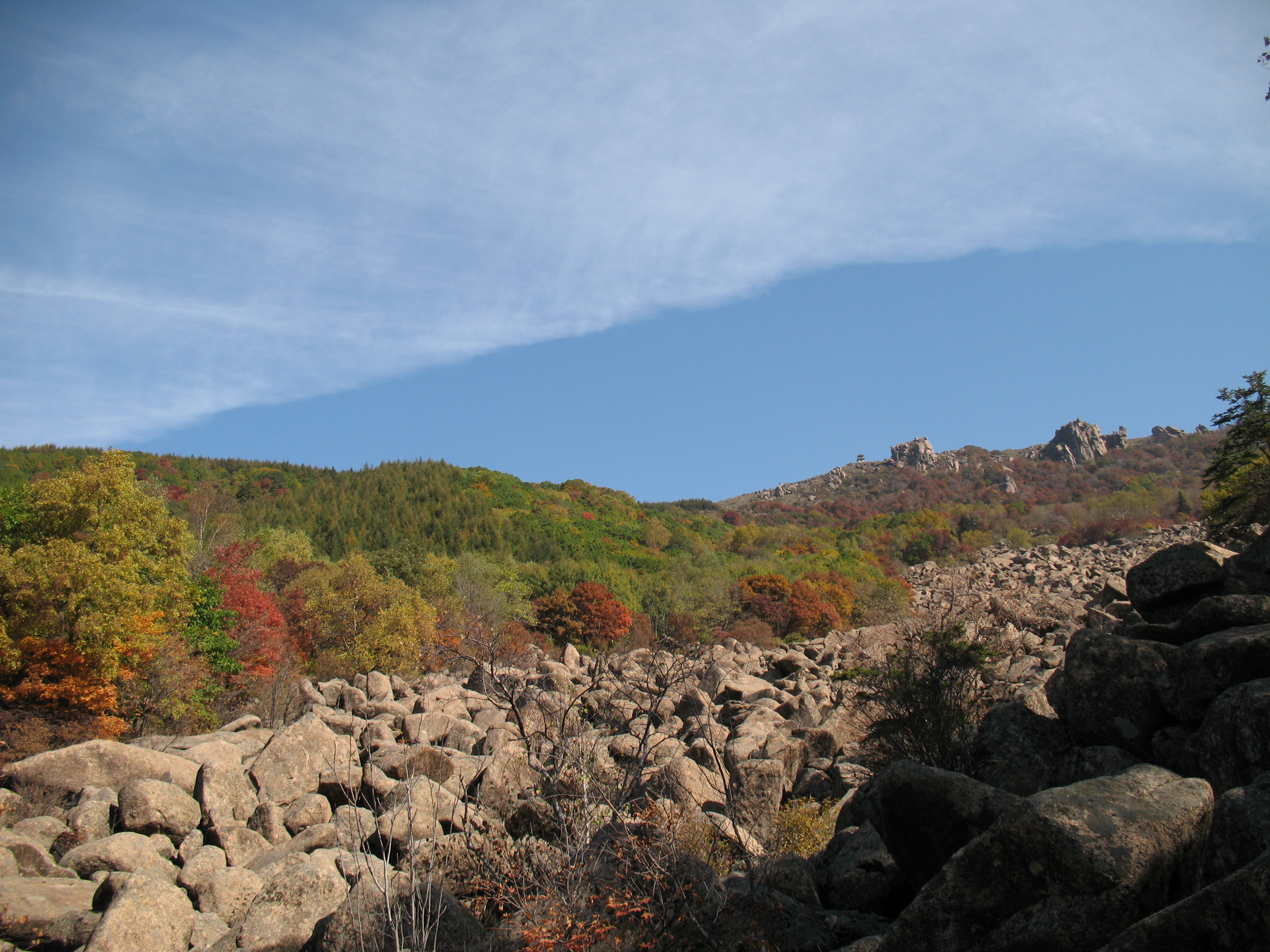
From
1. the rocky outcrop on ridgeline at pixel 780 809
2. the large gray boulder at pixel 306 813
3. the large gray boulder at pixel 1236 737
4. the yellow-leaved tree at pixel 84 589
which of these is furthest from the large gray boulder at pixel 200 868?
the large gray boulder at pixel 1236 737

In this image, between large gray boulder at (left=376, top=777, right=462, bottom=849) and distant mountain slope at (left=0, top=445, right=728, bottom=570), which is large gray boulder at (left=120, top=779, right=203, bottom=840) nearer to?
large gray boulder at (left=376, top=777, right=462, bottom=849)

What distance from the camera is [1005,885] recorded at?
5500mm

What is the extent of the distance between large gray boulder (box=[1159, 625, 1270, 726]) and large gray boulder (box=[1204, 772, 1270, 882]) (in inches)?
170

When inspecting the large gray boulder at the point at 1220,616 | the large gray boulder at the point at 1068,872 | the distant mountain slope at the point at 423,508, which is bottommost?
the large gray boulder at the point at 1068,872

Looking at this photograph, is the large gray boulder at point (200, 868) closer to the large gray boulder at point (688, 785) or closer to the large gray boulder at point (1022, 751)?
the large gray boulder at point (688, 785)

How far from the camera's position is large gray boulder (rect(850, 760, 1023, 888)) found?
7250 mm

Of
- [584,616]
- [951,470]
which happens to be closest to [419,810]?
[584,616]

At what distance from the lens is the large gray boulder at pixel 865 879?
808cm

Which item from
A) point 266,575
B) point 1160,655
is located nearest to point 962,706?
point 1160,655

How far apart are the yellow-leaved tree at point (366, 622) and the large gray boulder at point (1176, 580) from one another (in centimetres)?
2769

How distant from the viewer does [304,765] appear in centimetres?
1554

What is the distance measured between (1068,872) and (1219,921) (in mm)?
1547

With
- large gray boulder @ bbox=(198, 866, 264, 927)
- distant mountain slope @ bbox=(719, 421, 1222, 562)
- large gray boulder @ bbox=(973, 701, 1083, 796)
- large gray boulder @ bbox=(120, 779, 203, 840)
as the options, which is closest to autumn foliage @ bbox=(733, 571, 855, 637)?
distant mountain slope @ bbox=(719, 421, 1222, 562)

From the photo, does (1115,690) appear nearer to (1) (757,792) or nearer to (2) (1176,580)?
(2) (1176,580)
